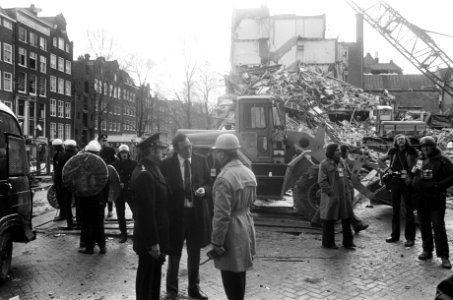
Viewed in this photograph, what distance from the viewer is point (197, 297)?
494cm

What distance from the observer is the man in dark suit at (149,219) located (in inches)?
157

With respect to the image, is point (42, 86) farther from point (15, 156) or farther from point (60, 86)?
point (15, 156)

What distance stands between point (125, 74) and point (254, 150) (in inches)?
1543

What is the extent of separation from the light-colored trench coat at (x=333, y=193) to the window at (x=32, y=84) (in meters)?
43.1

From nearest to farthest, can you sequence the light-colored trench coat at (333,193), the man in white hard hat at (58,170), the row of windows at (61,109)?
1. the light-colored trench coat at (333,193)
2. the man in white hard hat at (58,170)
3. the row of windows at (61,109)

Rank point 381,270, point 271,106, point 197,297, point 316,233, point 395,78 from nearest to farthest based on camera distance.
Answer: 1. point 197,297
2. point 381,270
3. point 316,233
4. point 271,106
5. point 395,78

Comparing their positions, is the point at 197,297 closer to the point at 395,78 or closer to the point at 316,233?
the point at 316,233

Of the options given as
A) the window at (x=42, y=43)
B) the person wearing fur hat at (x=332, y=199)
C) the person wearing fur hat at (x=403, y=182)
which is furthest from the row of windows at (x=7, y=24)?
the person wearing fur hat at (x=403, y=182)

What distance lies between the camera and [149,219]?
400 centimetres

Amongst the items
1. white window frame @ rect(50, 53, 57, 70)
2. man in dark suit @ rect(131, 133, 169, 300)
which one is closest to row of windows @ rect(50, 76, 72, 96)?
white window frame @ rect(50, 53, 57, 70)

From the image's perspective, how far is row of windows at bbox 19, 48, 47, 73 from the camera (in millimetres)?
42688

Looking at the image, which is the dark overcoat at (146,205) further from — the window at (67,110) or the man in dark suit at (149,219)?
the window at (67,110)

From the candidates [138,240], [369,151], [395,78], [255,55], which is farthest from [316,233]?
[395,78]

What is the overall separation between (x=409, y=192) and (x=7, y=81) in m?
41.3
